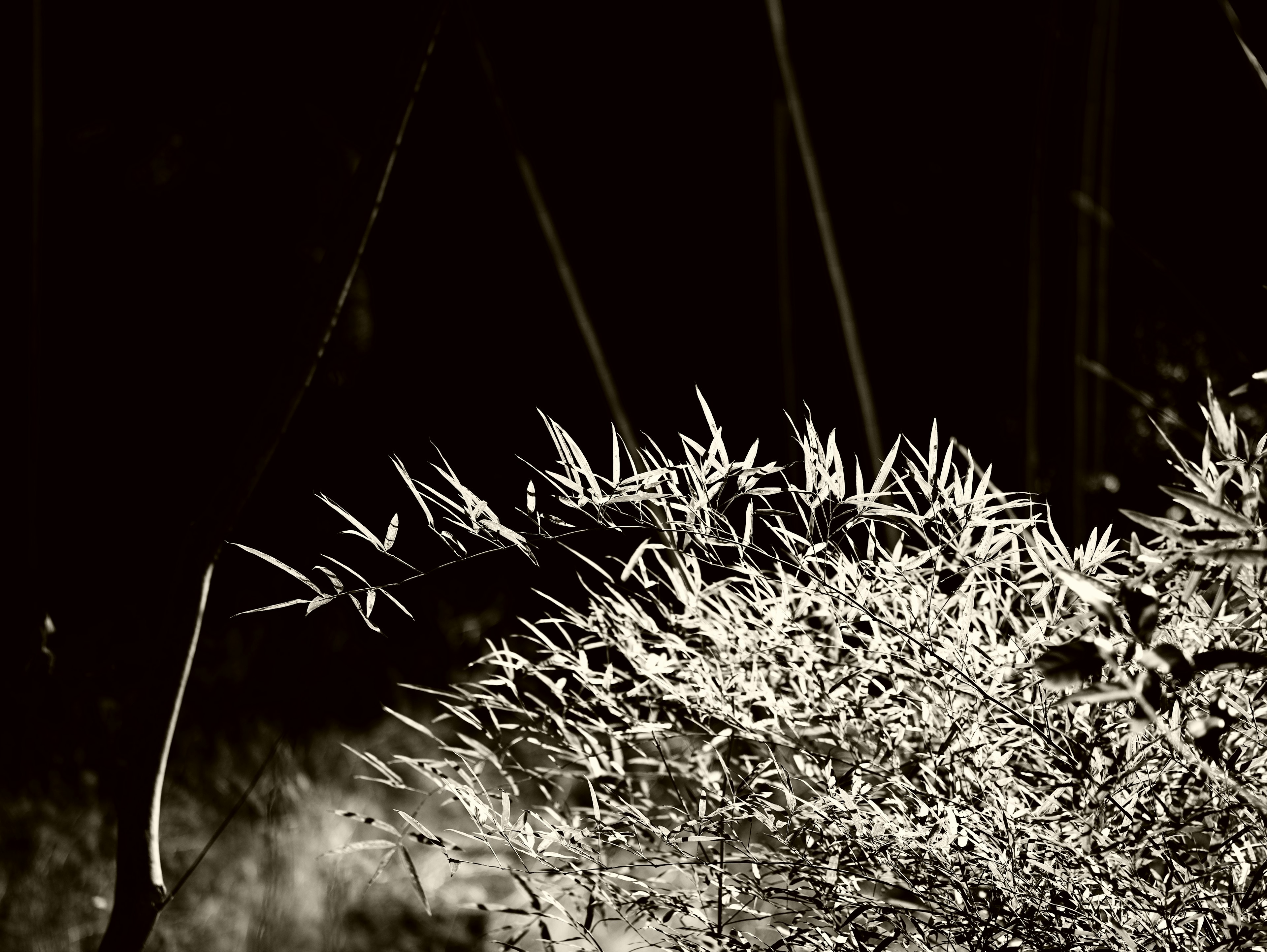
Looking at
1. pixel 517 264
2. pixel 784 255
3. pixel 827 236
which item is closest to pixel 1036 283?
pixel 784 255

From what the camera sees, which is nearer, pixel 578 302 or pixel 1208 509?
pixel 1208 509

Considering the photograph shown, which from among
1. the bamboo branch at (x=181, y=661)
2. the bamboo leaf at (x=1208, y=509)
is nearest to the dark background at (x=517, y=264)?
the bamboo branch at (x=181, y=661)

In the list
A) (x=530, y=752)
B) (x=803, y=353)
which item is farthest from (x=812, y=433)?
(x=530, y=752)

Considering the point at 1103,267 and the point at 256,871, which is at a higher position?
the point at 1103,267

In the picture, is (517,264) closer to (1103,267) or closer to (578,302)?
(578,302)

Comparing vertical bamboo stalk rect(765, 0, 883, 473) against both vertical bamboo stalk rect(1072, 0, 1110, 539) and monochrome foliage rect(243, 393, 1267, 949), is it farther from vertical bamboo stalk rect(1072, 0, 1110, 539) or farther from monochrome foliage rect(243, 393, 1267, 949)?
monochrome foliage rect(243, 393, 1267, 949)

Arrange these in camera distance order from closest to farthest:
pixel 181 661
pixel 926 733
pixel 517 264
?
1. pixel 926 733
2. pixel 181 661
3. pixel 517 264

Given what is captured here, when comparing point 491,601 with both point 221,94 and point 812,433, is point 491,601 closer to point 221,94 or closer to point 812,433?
point 221,94
